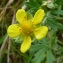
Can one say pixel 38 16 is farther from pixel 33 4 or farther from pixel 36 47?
pixel 36 47

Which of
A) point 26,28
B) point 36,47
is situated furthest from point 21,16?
point 36,47

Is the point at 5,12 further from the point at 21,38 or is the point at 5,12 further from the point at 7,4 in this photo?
the point at 21,38

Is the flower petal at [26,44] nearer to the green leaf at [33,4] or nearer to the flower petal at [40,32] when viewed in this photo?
the flower petal at [40,32]

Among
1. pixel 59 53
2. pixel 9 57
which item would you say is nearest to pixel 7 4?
pixel 9 57

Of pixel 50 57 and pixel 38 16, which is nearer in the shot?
pixel 38 16

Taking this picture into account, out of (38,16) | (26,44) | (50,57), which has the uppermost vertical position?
(38,16)

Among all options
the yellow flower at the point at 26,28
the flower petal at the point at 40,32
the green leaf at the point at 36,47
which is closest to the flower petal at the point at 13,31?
the yellow flower at the point at 26,28
